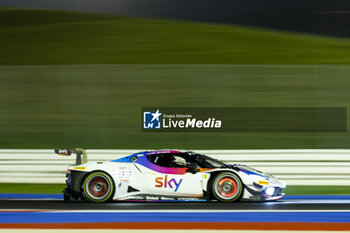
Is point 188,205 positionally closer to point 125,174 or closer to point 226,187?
point 226,187

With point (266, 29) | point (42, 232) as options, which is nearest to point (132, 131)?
point (42, 232)

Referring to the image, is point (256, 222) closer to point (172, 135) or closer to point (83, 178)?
point (83, 178)

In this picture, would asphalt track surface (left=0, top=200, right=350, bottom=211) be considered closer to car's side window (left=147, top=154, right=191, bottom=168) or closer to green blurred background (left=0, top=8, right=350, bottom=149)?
car's side window (left=147, top=154, right=191, bottom=168)

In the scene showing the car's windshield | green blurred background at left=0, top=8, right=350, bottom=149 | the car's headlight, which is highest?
green blurred background at left=0, top=8, right=350, bottom=149

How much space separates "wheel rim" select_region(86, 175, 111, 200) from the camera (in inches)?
373

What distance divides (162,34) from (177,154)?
37.5 ft

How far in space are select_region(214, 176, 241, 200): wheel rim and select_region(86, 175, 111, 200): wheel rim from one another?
1.92 metres

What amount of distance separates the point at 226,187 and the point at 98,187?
225 centimetres

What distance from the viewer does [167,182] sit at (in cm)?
928

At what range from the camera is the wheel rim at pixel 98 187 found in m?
9.47

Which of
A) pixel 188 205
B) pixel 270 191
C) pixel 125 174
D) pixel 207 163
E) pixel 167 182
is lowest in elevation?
pixel 188 205

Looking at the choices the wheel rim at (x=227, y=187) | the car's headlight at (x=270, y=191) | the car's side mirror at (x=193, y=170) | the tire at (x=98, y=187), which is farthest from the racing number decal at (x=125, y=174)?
the car's headlight at (x=270, y=191)

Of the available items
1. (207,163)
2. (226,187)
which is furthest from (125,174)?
(226,187)

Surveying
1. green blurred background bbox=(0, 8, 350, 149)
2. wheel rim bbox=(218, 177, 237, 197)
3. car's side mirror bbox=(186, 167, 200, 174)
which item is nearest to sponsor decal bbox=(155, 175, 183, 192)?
car's side mirror bbox=(186, 167, 200, 174)
